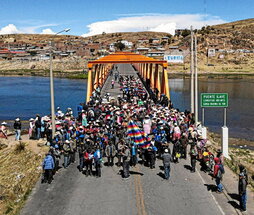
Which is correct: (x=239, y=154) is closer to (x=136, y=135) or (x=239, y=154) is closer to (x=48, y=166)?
(x=136, y=135)

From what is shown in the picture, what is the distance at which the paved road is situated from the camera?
36.6ft

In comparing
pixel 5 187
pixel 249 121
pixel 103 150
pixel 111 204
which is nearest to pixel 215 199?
pixel 111 204

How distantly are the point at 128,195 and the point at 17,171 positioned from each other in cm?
701

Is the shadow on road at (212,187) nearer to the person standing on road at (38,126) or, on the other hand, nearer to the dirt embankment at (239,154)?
the dirt embankment at (239,154)

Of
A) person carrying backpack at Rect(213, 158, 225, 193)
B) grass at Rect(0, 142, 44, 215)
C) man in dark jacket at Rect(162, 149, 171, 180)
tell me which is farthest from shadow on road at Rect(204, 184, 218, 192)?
grass at Rect(0, 142, 44, 215)

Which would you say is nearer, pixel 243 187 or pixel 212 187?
pixel 243 187

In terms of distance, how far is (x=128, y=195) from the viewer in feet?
39.9

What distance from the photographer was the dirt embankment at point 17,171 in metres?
12.7

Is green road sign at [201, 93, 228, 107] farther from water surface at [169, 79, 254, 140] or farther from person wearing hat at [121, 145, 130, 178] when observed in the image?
water surface at [169, 79, 254, 140]

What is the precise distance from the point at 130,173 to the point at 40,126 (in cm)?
733

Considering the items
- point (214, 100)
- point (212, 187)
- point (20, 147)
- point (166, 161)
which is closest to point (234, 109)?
point (214, 100)

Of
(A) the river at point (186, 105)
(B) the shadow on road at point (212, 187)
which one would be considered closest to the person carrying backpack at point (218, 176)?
(B) the shadow on road at point (212, 187)

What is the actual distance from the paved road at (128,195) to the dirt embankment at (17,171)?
71 centimetres

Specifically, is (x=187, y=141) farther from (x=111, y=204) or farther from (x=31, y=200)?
(x=31, y=200)
